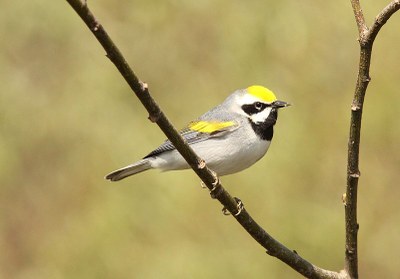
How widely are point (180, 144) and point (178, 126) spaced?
452 centimetres

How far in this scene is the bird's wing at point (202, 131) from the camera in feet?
13.9

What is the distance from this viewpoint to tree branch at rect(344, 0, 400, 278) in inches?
86.4

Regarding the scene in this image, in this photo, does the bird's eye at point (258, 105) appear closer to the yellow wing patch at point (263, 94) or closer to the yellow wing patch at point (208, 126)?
the yellow wing patch at point (263, 94)

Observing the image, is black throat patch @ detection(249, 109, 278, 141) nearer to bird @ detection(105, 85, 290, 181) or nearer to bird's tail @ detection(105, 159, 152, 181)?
bird @ detection(105, 85, 290, 181)

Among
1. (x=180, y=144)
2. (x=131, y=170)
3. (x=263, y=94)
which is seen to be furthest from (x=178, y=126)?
(x=180, y=144)

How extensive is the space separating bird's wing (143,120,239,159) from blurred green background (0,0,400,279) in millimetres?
2173

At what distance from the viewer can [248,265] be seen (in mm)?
6316

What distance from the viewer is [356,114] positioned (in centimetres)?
230

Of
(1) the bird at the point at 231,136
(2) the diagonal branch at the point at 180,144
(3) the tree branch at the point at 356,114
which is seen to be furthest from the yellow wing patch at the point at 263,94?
(3) the tree branch at the point at 356,114

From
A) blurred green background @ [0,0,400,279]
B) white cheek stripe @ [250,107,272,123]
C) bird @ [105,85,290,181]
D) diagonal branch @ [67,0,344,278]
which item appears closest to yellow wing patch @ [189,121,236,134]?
bird @ [105,85,290,181]

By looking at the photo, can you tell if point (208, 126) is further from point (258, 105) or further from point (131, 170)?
point (131, 170)

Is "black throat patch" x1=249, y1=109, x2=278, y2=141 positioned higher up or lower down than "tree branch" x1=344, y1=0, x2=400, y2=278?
higher up

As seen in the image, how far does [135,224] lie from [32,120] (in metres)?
1.71

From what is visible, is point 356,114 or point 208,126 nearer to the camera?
point 356,114
